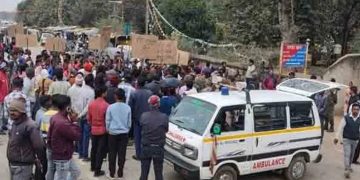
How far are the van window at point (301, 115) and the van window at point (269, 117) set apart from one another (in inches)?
9.0

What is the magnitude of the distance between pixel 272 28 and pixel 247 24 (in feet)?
4.06

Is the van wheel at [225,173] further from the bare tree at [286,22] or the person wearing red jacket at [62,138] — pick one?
the bare tree at [286,22]

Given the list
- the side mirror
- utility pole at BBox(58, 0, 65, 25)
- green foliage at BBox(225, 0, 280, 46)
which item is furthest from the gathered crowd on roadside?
utility pole at BBox(58, 0, 65, 25)

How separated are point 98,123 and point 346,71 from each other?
12.2 metres

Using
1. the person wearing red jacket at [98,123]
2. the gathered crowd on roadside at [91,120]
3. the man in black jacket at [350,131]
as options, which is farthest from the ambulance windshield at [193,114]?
the man in black jacket at [350,131]

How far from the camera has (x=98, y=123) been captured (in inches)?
391

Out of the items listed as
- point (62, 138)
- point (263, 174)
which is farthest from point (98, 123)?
point (263, 174)

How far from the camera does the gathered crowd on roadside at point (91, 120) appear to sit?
682 centimetres

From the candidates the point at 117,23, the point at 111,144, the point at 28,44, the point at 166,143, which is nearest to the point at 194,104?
the point at 166,143

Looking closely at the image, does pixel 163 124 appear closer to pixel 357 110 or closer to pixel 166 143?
pixel 166 143

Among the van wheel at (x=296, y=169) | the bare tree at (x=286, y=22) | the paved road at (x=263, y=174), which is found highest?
the bare tree at (x=286, y=22)

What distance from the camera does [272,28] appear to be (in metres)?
→ 26.1

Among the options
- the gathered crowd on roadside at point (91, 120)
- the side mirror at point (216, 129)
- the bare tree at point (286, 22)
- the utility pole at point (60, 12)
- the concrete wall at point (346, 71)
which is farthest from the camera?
the utility pole at point (60, 12)

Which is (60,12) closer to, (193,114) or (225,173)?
(193,114)
